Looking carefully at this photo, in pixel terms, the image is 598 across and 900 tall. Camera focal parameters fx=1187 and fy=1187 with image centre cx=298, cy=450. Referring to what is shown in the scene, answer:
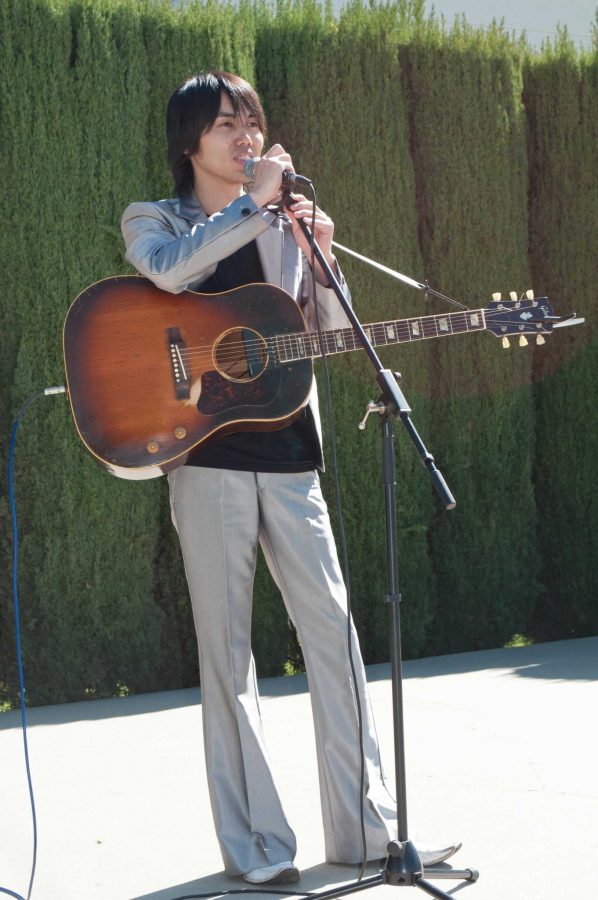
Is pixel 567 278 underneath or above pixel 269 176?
above

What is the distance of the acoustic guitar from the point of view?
112 inches

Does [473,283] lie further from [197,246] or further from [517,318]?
[197,246]

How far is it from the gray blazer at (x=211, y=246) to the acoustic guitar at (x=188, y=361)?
0.28ft

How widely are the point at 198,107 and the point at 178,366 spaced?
653 mm

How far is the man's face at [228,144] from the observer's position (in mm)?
2930

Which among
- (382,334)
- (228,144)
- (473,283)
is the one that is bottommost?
(382,334)

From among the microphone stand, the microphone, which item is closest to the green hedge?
the microphone

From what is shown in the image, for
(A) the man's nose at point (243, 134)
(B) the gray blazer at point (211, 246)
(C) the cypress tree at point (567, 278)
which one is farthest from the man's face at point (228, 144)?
(C) the cypress tree at point (567, 278)

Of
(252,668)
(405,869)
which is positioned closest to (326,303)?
(252,668)

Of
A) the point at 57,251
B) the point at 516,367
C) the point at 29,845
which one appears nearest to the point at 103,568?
the point at 57,251

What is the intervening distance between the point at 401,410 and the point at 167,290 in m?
0.72

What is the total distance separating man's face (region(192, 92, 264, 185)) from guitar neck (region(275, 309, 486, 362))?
17.3 inches

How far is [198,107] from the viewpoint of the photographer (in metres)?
2.94

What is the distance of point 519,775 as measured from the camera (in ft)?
11.5
